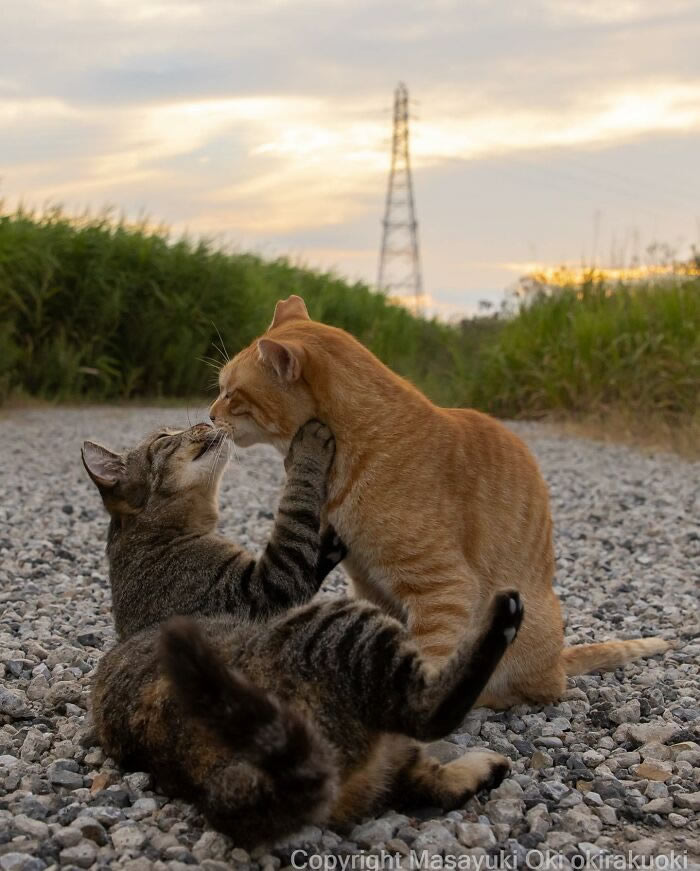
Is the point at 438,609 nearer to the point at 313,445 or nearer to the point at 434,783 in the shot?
the point at 434,783

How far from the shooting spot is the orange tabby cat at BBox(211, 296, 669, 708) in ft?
11.3

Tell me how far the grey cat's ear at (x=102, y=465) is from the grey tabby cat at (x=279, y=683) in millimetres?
56

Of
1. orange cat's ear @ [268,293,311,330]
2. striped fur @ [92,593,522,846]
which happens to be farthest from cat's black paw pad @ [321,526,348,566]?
orange cat's ear @ [268,293,311,330]

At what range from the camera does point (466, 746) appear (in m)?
3.35

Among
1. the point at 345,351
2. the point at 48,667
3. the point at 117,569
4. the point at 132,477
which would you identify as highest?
the point at 345,351

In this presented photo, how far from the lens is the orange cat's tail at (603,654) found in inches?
163

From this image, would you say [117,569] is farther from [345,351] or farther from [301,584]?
[345,351]

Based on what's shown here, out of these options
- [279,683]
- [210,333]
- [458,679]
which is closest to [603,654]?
[458,679]

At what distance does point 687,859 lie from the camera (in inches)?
105

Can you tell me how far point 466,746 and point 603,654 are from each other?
1.12m

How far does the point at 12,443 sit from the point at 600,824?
947 centimetres

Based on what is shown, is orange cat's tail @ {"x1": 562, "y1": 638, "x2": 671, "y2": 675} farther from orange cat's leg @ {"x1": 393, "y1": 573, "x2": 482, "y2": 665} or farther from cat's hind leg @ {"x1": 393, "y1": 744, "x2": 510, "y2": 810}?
cat's hind leg @ {"x1": 393, "y1": 744, "x2": 510, "y2": 810}

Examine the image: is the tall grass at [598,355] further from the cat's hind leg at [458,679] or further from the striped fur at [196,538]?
the cat's hind leg at [458,679]

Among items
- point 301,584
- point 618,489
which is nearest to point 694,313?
point 618,489
